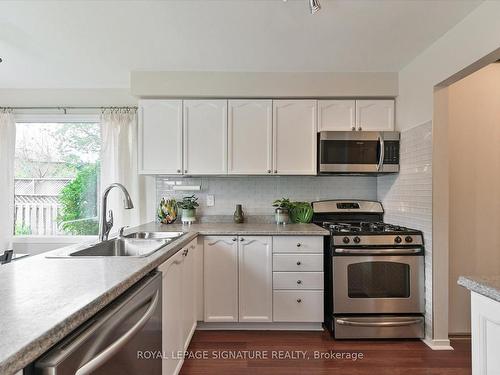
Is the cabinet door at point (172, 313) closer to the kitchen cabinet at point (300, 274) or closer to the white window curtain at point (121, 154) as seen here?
the kitchen cabinet at point (300, 274)

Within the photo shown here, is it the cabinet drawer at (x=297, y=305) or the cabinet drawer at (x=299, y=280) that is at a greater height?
the cabinet drawer at (x=299, y=280)

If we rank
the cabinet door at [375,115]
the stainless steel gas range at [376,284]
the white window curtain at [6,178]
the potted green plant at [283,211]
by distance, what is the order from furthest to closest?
1. the white window curtain at [6,178]
2. the potted green plant at [283,211]
3. the cabinet door at [375,115]
4. the stainless steel gas range at [376,284]

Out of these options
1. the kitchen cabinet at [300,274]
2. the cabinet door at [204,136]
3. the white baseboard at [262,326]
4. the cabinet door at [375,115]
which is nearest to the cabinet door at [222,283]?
the white baseboard at [262,326]

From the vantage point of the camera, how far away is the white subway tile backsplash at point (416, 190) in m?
2.31

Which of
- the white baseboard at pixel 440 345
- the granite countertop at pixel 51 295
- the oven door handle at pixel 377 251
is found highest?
the granite countertop at pixel 51 295

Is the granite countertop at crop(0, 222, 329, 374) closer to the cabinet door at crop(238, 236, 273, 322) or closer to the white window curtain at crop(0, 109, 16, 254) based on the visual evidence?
the cabinet door at crop(238, 236, 273, 322)

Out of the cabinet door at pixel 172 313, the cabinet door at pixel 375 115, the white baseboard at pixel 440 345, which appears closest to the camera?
the cabinet door at pixel 172 313

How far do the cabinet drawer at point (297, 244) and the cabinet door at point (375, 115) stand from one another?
3.86ft

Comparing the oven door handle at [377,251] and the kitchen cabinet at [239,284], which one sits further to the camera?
the kitchen cabinet at [239,284]

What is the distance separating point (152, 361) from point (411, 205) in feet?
7.49

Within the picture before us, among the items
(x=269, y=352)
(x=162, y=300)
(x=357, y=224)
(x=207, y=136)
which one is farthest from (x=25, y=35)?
(x=357, y=224)

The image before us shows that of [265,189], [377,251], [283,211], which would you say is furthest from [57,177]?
[377,251]

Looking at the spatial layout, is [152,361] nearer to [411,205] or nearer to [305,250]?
[305,250]

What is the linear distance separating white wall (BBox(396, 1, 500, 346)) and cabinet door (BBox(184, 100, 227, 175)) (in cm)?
165
